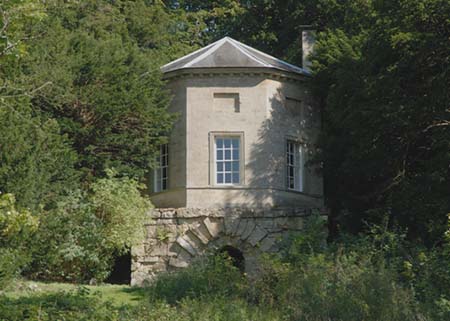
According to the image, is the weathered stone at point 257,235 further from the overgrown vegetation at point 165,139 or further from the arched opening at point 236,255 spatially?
the overgrown vegetation at point 165,139

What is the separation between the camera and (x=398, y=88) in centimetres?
2809

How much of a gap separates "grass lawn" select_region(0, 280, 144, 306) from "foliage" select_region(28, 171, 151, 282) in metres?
1.00

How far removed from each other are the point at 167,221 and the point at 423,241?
A: 7.34 m

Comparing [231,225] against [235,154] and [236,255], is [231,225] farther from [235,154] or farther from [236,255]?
[235,154]

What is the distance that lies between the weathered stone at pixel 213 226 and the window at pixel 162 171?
2.77m

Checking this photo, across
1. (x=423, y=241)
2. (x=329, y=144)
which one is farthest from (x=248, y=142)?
(x=423, y=241)

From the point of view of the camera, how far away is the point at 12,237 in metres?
25.2

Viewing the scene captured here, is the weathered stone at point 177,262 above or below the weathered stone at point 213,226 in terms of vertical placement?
below

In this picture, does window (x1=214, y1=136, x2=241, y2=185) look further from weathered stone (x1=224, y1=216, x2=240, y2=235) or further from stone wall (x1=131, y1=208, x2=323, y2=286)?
weathered stone (x1=224, y1=216, x2=240, y2=235)

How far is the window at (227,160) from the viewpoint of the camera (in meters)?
32.1

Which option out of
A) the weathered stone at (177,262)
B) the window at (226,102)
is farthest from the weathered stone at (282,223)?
the window at (226,102)

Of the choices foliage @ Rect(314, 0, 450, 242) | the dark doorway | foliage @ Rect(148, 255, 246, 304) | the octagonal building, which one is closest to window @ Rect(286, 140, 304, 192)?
the octagonal building

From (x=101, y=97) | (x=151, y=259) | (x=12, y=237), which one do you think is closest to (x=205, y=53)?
(x=101, y=97)

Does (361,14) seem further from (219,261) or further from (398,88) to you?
(219,261)
